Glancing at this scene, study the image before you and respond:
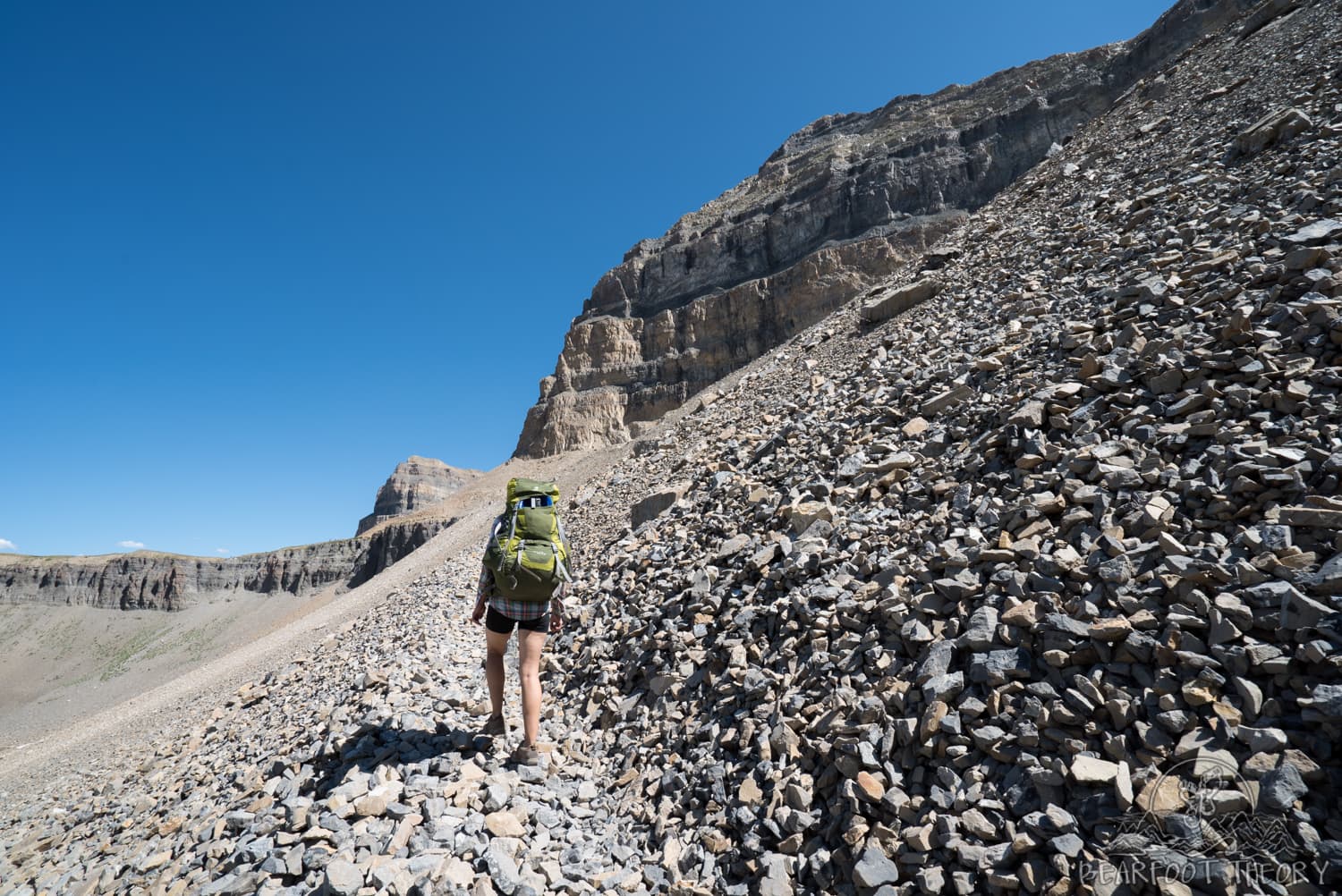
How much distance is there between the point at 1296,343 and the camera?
15.3 ft

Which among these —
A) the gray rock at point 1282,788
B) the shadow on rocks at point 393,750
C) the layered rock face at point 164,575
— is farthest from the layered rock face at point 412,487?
the gray rock at point 1282,788

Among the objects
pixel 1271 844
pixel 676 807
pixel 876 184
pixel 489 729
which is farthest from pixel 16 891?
pixel 876 184

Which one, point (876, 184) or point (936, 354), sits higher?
point (876, 184)

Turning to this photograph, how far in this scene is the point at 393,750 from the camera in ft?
15.9

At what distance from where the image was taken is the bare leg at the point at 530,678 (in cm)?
475

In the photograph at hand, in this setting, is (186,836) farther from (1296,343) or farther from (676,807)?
(1296,343)

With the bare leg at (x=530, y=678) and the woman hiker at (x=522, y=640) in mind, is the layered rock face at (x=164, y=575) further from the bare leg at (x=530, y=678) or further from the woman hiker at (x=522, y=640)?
the bare leg at (x=530, y=678)

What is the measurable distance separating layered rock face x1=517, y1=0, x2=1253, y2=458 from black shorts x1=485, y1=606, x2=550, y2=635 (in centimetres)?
4722

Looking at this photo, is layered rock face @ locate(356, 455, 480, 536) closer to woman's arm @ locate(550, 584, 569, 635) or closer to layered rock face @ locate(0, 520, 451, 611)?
layered rock face @ locate(0, 520, 451, 611)

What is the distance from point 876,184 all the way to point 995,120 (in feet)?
36.1

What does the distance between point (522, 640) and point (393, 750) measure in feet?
4.60

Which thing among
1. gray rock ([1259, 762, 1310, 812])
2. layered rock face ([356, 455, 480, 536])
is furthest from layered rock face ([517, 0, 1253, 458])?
layered rock face ([356, 455, 480, 536])

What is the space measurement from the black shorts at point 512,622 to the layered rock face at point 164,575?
9011cm

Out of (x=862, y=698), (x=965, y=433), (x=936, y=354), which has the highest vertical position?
(x=936, y=354)
